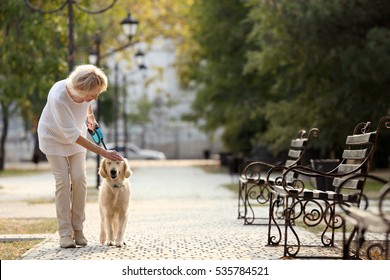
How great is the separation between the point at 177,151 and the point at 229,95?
3889cm

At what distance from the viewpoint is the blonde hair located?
9.62 metres

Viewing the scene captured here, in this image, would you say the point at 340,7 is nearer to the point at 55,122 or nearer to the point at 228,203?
the point at 228,203

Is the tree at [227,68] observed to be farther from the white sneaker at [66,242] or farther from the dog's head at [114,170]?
the white sneaker at [66,242]

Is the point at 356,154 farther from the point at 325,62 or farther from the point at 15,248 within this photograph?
the point at 325,62

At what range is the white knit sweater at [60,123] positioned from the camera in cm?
1001

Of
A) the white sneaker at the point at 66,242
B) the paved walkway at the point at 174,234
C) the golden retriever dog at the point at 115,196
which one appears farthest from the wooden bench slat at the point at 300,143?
the white sneaker at the point at 66,242

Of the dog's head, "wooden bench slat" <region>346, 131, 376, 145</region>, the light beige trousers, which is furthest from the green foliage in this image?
the light beige trousers

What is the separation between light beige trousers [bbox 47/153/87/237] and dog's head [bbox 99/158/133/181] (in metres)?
0.23

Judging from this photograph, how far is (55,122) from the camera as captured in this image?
1006 cm

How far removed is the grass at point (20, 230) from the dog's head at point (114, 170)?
3.74ft

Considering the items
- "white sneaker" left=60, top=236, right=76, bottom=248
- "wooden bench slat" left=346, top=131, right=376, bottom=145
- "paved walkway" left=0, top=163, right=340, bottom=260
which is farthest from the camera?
"white sneaker" left=60, top=236, right=76, bottom=248

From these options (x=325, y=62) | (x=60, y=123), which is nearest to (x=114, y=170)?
(x=60, y=123)

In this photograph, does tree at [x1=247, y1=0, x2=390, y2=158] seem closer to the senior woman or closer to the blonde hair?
the senior woman
